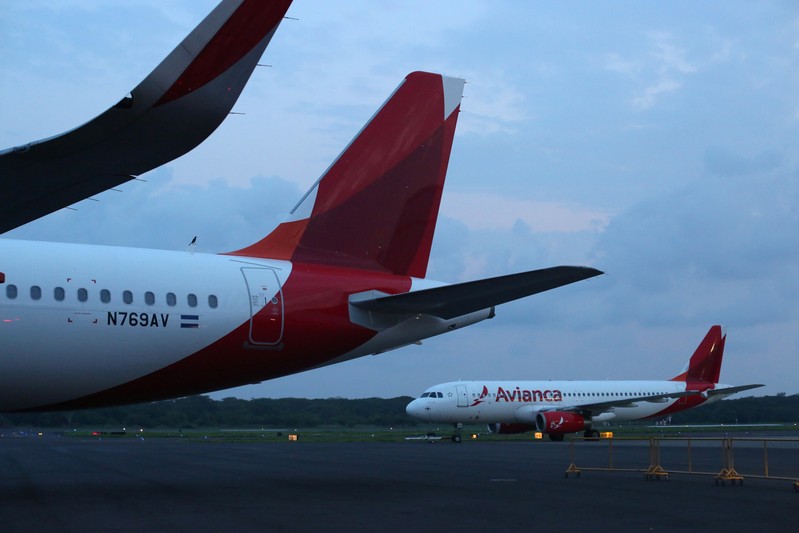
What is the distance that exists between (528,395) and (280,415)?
107ft

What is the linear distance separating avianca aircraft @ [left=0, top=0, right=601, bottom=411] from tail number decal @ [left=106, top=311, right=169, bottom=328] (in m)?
0.02

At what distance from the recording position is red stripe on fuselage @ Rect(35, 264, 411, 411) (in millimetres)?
13805

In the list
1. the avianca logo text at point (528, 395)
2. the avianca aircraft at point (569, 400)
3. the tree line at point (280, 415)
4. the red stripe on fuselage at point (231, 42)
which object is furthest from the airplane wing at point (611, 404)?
the red stripe on fuselage at point (231, 42)

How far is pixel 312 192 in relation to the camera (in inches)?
624

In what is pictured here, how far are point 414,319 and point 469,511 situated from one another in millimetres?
4656

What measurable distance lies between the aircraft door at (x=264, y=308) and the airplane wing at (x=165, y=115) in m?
8.11

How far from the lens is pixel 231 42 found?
573cm

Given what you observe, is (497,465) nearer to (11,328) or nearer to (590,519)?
(590,519)

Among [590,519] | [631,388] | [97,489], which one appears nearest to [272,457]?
[97,489]

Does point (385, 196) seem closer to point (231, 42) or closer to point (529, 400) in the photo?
point (231, 42)

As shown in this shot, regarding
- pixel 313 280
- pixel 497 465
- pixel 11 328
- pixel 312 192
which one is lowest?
pixel 497 465

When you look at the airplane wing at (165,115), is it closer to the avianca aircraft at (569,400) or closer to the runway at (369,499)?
the runway at (369,499)

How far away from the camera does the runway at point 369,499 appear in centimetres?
1030

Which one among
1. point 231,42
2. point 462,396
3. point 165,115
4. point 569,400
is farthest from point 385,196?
point 569,400
